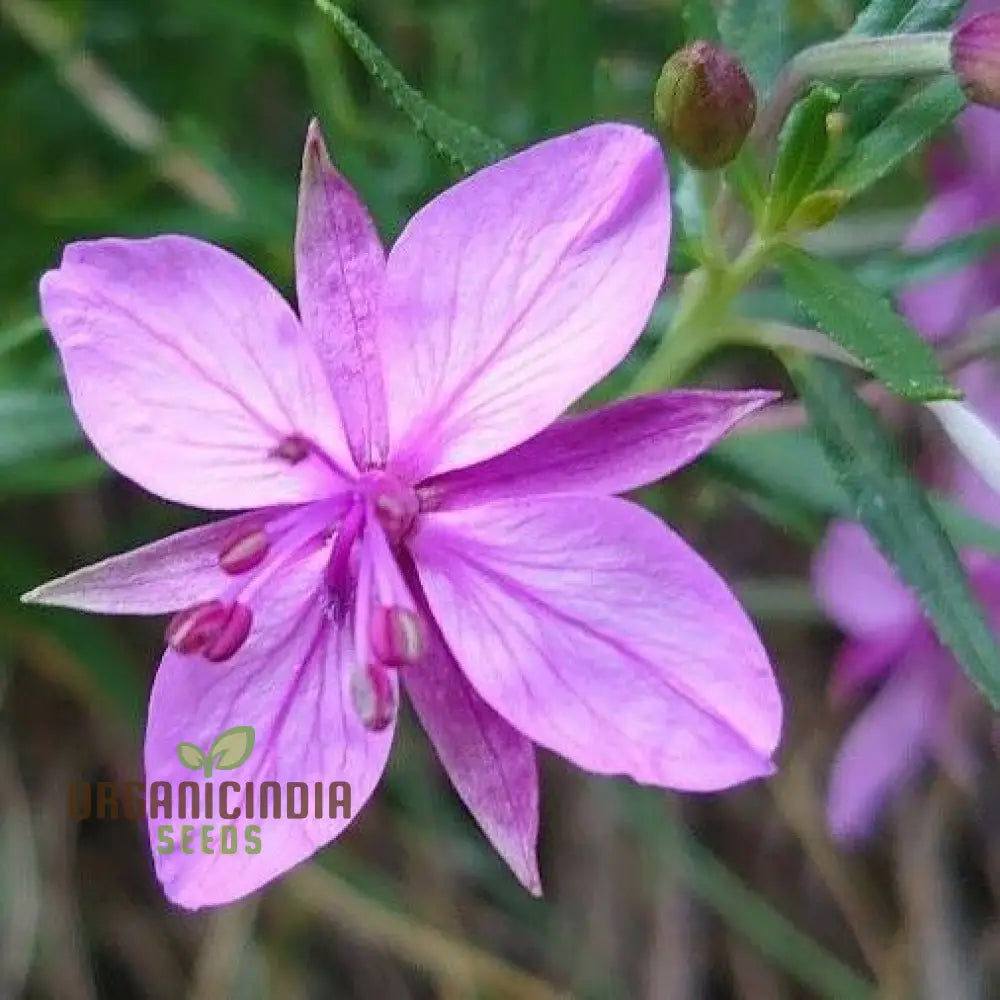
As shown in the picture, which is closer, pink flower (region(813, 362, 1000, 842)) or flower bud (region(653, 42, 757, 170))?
flower bud (region(653, 42, 757, 170))

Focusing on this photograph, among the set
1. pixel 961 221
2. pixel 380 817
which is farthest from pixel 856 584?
pixel 380 817

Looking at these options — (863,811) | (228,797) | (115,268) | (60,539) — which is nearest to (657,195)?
(115,268)

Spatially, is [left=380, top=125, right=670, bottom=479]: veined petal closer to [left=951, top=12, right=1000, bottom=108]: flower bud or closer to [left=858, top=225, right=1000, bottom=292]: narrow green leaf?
[left=951, top=12, right=1000, bottom=108]: flower bud

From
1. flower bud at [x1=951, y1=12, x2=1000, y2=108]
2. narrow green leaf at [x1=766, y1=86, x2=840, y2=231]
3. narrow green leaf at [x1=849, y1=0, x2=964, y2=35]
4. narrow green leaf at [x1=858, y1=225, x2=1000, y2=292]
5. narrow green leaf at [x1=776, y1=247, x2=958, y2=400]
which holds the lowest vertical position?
narrow green leaf at [x1=776, y1=247, x2=958, y2=400]

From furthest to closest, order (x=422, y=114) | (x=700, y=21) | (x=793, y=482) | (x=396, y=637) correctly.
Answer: (x=793, y=482) → (x=700, y=21) → (x=422, y=114) → (x=396, y=637)

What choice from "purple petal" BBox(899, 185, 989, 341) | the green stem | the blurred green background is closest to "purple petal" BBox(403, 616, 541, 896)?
the green stem

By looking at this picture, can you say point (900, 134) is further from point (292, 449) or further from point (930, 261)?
point (292, 449)
